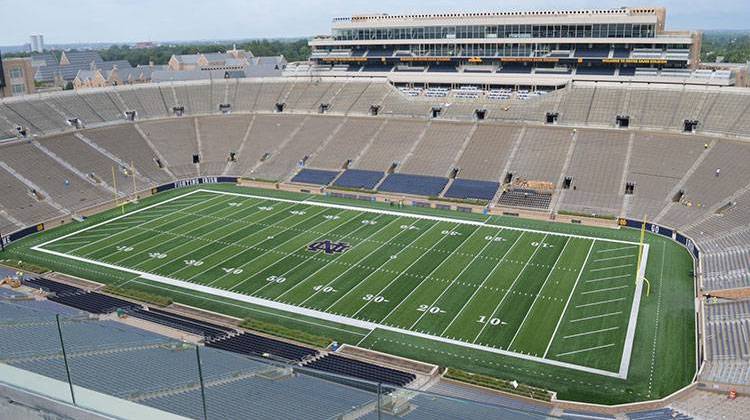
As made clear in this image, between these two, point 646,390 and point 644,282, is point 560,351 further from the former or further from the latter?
point 644,282

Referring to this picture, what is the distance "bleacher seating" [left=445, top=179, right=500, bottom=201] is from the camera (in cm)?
4406

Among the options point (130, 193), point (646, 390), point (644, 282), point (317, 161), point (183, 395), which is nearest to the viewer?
point (183, 395)

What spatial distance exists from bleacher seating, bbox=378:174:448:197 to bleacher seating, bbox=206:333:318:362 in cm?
2330

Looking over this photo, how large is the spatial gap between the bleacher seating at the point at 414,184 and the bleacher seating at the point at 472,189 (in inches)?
39.9

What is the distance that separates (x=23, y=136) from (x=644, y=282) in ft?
160

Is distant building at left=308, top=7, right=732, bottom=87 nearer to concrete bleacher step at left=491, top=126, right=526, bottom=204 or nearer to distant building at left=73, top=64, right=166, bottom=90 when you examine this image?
concrete bleacher step at left=491, top=126, right=526, bottom=204

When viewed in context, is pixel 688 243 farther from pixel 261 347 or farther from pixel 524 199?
pixel 261 347

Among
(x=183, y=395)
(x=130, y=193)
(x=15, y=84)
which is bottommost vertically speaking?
(x=130, y=193)

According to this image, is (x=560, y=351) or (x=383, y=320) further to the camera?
(x=383, y=320)

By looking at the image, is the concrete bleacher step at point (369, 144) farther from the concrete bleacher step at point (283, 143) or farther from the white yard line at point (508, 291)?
the white yard line at point (508, 291)

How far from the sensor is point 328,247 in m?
35.0

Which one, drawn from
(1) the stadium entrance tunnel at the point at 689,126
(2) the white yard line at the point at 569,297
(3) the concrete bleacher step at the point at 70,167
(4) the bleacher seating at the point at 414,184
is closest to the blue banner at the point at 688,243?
(2) the white yard line at the point at 569,297

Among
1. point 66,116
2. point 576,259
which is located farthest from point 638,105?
point 66,116

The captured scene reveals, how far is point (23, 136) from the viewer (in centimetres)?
4962
